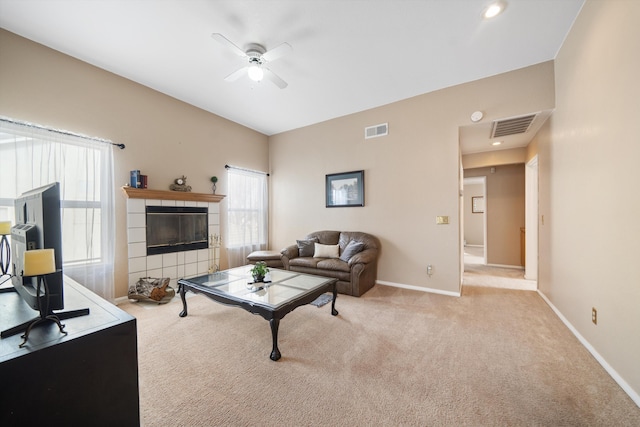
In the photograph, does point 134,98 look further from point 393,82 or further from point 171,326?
point 393,82

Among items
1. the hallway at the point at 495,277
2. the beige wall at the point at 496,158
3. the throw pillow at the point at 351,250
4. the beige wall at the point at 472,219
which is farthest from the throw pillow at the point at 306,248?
the beige wall at the point at 472,219

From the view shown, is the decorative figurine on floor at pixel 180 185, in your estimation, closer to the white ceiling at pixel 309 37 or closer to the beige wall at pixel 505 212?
the white ceiling at pixel 309 37

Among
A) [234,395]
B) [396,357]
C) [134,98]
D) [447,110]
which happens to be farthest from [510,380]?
[134,98]

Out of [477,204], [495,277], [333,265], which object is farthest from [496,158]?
[477,204]

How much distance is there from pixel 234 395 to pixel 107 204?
3.01m

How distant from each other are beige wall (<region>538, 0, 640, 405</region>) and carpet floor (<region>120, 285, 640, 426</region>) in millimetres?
330

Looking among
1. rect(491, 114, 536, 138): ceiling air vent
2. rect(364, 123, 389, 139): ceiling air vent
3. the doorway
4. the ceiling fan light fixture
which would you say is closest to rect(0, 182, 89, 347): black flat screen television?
the ceiling fan light fixture

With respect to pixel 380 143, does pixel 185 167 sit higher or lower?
lower

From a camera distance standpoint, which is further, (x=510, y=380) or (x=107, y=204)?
(x=107, y=204)

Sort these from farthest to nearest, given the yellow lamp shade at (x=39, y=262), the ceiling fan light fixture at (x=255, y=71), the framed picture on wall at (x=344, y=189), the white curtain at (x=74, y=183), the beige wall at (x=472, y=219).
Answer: the beige wall at (x=472, y=219) < the framed picture on wall at (x=344, y=189) < the ceiling fan light fixture at (x=255, y=71) < the white curtain at (x=74, y=183) < the yellow lamp shade at (x=39, y=262)

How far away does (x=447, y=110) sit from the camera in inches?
140

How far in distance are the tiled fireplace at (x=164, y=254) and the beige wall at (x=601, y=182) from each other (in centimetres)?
476

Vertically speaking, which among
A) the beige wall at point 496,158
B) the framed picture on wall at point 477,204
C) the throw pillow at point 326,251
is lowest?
the throw pillow at point 326,251

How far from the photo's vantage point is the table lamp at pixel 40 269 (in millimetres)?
906
